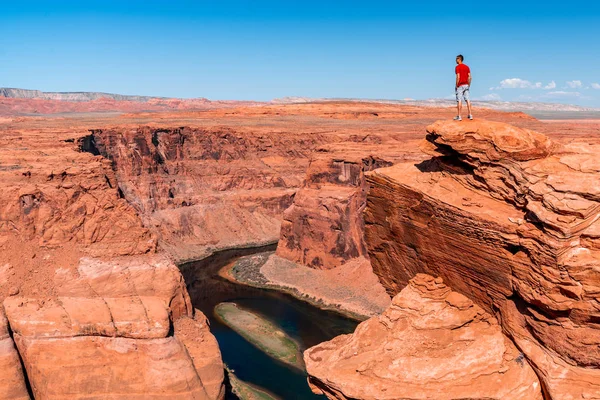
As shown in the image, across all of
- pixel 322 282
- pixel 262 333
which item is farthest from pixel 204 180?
pixel 262 333

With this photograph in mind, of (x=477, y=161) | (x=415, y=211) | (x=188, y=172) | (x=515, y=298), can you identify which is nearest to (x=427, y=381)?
(x=515, y=298)

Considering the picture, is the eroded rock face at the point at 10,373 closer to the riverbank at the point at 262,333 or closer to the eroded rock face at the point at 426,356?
the eroded rock face at the point at 426,356

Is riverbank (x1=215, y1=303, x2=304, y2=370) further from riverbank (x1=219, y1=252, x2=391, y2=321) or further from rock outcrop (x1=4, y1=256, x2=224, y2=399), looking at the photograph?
rock outcrop (x1=4, y1=256, x2=224, y2=399)

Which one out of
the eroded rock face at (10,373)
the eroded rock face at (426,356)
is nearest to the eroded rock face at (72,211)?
the eroded rock face at (10,373)

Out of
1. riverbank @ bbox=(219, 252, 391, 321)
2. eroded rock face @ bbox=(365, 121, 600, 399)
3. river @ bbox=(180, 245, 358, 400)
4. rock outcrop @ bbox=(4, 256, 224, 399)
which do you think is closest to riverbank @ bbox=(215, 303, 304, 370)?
river @ bbox=(180, 245, 358, 400)

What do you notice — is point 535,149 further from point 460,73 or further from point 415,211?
point 460,73
